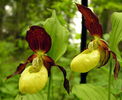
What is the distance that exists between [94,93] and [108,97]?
6 centimetres

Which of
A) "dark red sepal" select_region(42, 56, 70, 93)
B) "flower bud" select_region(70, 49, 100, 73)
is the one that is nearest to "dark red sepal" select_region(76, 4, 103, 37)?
"flower bud" select_region(70, 49, 100, 73)

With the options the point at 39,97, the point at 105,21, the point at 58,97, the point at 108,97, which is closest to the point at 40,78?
the point at 39,97

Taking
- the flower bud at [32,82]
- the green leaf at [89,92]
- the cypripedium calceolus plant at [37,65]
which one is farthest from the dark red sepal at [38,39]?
the green leaf at [89,92]

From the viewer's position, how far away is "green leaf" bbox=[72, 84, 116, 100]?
0.96m

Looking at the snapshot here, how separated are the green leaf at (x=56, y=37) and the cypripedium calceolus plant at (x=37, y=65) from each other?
0.12 feet

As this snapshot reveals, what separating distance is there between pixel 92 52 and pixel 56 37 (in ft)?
0.62

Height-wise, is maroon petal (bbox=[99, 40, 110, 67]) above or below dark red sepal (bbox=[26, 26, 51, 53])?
below

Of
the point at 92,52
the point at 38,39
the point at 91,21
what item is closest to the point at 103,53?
the point at 92,52

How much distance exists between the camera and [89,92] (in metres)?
0.99

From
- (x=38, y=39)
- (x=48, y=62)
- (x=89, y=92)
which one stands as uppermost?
(x=38, y=39)

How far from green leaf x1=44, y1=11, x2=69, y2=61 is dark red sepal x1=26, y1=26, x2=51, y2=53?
43 millimetres

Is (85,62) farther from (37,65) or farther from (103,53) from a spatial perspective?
(37,65)

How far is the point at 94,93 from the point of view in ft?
3.31

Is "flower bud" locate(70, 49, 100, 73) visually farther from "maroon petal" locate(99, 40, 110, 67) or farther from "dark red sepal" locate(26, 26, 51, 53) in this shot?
"dark red sepal" locate(26, 26, 51, 53)
